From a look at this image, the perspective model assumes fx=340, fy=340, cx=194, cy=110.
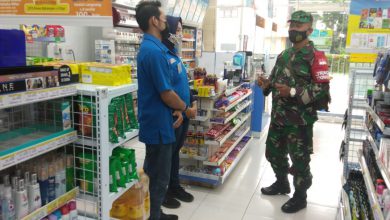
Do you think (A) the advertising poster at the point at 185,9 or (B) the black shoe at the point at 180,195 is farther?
(A) the advertising poster at the point at 185,9

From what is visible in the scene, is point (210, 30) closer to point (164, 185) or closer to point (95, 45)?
point (95, 45)

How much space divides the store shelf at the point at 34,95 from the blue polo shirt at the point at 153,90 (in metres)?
0.78

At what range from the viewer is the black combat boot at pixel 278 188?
4.07m

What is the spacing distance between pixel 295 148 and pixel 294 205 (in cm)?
64

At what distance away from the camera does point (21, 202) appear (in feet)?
4.99

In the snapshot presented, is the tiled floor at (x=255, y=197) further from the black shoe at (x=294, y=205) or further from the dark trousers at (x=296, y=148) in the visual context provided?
the dark trousers at (x=296, y=148)

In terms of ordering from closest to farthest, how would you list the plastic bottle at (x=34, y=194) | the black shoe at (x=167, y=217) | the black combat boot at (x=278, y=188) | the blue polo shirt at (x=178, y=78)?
1. the plastic bottle at (x=34, y=194)
2. the blue polo shirt at (x=178, y=78)
3. the black shoe at (x=167, y=217)
4. the black combat boot at (x=278, y=188)

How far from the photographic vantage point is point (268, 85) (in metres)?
3.81

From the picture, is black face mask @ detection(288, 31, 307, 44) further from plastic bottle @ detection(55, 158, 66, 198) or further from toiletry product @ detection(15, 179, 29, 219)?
toiletry product @ detection(15, 179, 29, 219)

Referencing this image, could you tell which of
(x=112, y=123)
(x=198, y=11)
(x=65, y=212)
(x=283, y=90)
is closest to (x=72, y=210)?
(x=65, y=212)

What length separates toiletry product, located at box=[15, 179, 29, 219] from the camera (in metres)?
1.52

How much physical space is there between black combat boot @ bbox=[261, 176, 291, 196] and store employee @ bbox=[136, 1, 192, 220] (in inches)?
70.4

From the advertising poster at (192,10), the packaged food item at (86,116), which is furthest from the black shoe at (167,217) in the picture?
the advertising poster at (192,10)

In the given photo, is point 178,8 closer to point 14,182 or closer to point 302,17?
point 302,17
